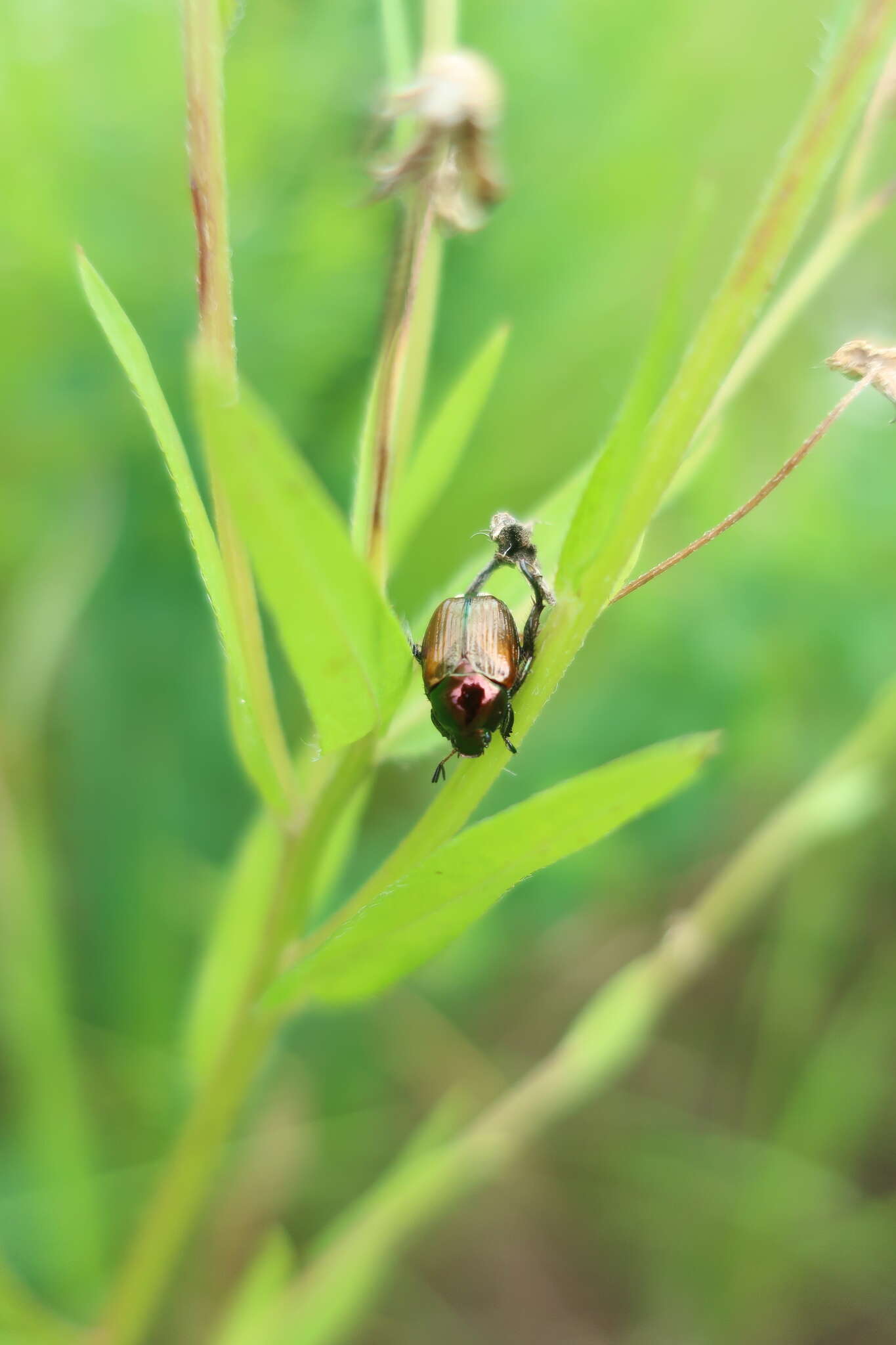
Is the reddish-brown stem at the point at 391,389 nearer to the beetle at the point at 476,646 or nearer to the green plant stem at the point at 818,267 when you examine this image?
→ the beetle at the point at 476,646

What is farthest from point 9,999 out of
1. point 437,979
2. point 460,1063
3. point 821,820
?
point 821,820

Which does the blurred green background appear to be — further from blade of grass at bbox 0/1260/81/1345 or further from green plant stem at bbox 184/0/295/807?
green plant stem at bbox 184/0/295/807

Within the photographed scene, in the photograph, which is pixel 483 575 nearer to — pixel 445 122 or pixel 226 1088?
pixel 445 122

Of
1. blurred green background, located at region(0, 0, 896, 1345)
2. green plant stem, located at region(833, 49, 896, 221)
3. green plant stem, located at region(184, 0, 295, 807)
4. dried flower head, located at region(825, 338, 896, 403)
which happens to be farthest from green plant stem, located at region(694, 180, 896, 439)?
blurred green background, located at region(0, 0, 896, 1345)

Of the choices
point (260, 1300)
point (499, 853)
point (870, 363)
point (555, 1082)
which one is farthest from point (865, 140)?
point (260, 1300)

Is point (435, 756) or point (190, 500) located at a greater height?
point (435, 756)
